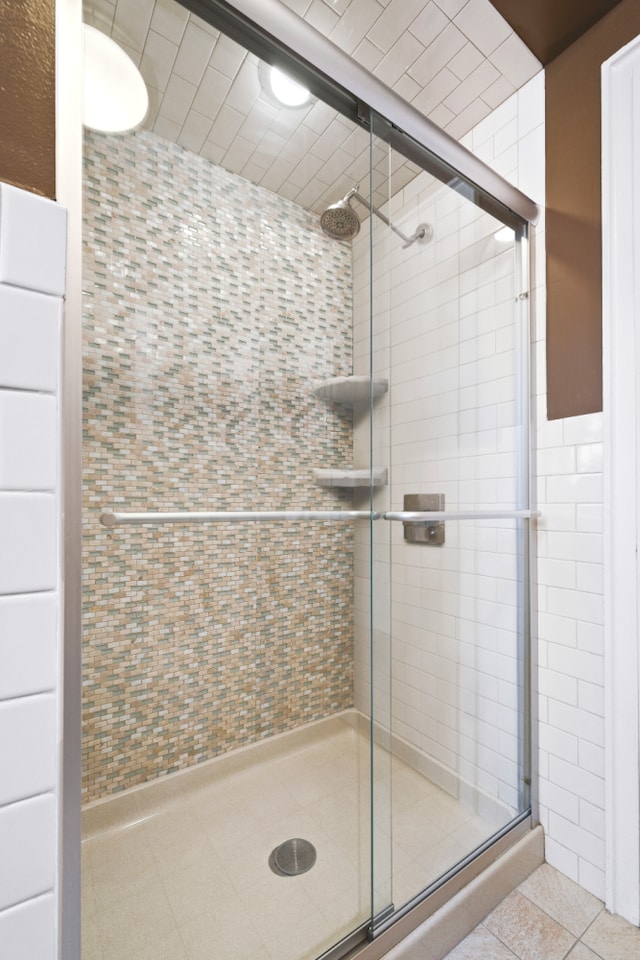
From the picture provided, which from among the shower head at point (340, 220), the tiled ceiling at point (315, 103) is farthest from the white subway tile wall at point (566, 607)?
the shower head at point (340, 220)

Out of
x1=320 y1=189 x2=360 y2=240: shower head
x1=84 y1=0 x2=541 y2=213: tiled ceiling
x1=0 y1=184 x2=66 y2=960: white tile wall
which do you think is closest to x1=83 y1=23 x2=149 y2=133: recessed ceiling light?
x1=84 y1=0 x2=541 y2=213: tiled ceiling

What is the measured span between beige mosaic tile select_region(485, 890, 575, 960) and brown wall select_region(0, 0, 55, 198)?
177cm

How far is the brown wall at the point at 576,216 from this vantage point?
1.20 meters

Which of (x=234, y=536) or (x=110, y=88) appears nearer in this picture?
(x=110, y=88)

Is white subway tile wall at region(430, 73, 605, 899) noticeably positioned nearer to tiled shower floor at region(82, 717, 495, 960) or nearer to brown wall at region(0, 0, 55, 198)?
tiled shower floor at region(82, 717, 495, 960)

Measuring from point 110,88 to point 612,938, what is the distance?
210 centimetres

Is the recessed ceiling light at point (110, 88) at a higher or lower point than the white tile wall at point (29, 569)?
higher

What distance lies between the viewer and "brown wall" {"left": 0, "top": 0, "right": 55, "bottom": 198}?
560mm

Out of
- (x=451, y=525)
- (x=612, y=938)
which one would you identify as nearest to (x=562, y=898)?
(x=612, y=938)

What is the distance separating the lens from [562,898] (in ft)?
3.79

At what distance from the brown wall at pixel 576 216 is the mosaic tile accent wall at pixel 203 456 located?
0.69 metres

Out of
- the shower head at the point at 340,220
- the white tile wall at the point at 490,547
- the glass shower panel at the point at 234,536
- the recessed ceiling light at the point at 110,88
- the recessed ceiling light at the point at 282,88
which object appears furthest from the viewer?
the white tile wall at the point at 490,547

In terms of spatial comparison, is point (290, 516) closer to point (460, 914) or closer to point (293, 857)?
point (293, 857)

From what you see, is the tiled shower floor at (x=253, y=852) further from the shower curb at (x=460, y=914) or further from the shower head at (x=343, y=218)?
the shower head at (x=343, y=218)
